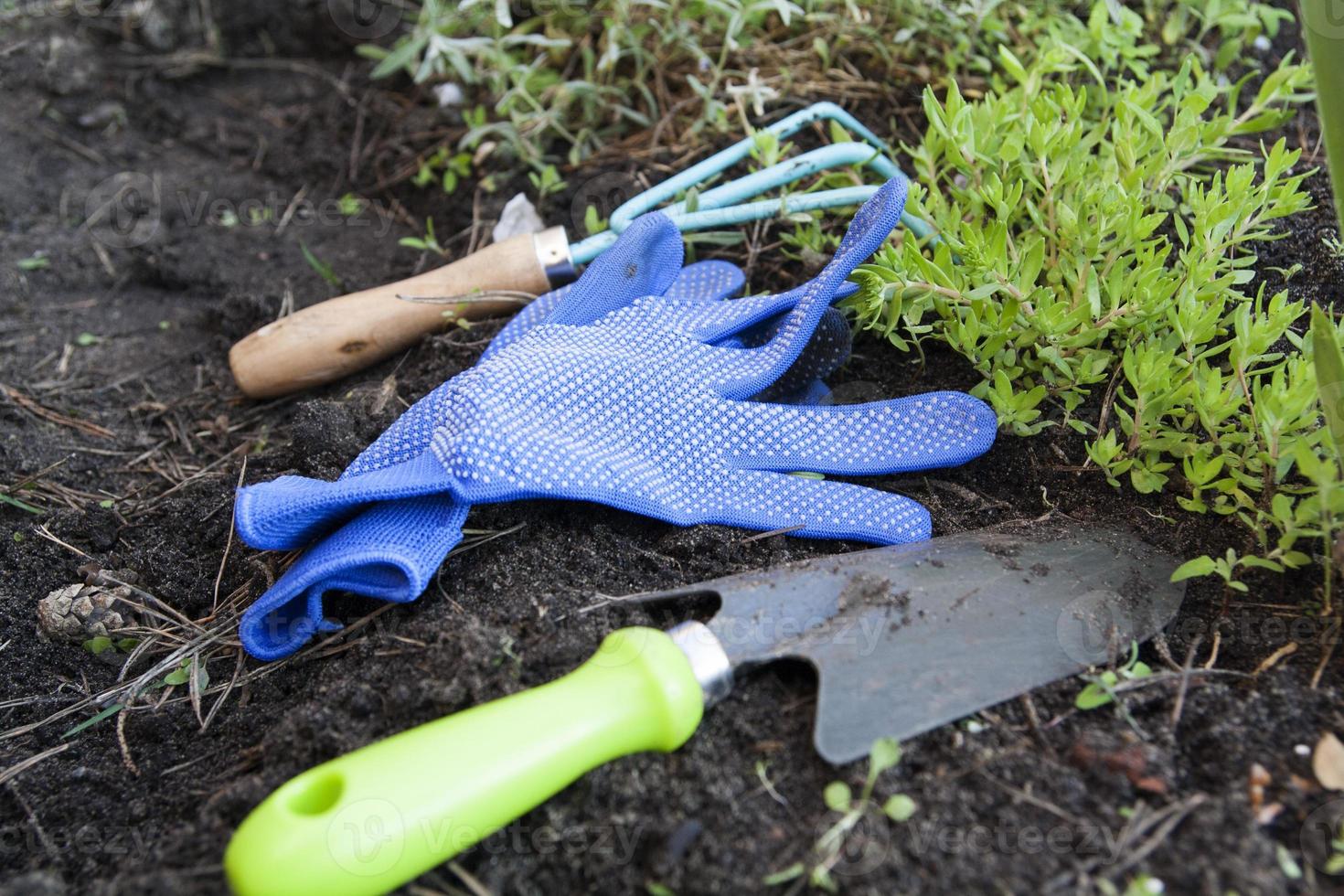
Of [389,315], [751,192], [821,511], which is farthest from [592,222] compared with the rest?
[821,511]

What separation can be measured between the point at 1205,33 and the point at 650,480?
1.89 meters

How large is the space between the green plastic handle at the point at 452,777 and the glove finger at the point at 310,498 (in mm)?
351

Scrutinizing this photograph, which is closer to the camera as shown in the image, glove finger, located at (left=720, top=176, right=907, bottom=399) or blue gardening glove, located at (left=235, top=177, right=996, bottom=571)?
blue gardening glove, located at (left=235, top=177, right=996, bottom=571)

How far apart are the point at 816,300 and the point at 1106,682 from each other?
2.34ft

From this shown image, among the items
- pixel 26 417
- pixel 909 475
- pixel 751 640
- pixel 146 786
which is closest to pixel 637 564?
pixel 751 640

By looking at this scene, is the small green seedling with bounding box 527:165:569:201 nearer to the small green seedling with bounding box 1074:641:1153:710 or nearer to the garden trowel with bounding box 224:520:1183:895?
the garden trowel with bounding box 224:520:1183:895

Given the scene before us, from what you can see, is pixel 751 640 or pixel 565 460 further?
pixel 565 460

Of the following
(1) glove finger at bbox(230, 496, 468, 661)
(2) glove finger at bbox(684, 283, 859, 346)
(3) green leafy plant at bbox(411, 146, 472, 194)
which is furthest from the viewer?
(3) green leafy plant at bbox(411, 146, 472, 194)

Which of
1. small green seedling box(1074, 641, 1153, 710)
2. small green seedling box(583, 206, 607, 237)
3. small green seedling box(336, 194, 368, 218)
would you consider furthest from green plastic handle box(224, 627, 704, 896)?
small green seedling box(336, 194, 368, 218)

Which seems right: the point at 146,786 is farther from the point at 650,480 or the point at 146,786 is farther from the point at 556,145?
the point at 556,145

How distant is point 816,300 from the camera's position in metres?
1.59

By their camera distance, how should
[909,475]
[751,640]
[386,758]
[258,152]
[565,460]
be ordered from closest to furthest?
[386,758]
[751,640]
[565,460]
[909,475]
[258,152]

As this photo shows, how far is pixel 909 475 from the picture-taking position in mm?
1593

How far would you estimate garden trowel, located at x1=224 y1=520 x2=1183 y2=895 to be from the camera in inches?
39.1
